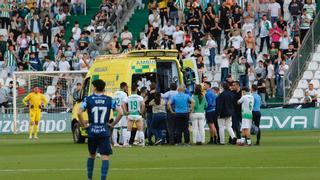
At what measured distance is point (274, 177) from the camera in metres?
24.3

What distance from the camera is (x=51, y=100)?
53375 mm

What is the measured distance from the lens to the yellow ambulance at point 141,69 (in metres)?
39.6

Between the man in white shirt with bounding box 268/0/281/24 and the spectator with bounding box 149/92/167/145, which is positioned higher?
the man in white shirt with bounding box 268/0/281/24

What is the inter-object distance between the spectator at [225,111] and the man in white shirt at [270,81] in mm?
13997

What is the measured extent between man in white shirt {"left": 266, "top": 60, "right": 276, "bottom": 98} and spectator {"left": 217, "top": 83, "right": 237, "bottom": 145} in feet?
45.9

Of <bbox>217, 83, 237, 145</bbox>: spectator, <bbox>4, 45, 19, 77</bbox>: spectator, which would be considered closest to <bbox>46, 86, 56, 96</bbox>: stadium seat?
<bbox>4, 45, 19, 77</bbox>: spectator

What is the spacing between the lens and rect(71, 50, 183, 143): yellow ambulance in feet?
130

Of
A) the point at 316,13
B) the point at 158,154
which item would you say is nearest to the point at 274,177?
the point at 158,154

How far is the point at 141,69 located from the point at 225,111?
3204mm

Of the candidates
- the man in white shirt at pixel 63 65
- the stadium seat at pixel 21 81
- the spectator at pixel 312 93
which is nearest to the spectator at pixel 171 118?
the spectator at pixel 312 93

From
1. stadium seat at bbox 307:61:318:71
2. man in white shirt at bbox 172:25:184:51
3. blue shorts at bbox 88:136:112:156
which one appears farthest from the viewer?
man in white shirt at bbox 172:25:184:51

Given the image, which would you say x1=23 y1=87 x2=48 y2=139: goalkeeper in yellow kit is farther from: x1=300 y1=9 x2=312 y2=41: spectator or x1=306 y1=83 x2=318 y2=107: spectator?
x1=300 y1=9 x2=312 y2=41: spectator

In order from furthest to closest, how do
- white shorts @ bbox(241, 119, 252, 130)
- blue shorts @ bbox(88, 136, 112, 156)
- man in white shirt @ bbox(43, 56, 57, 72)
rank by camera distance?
1. man in white shirt @ bbox(43, 56, 57, 72)
2. white shorts @ bbox(241, 119, 252, 130)
3. blue shorts @ bbox(88, 136, 112, 156)

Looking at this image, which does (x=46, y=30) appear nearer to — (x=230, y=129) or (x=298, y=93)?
(x=298, y=93)
